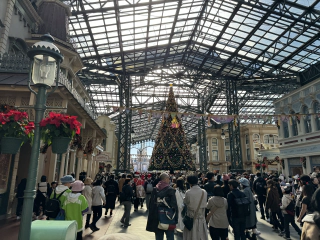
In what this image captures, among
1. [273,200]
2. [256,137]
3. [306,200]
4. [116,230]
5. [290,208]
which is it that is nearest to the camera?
[306,200]

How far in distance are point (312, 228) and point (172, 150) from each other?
15.1 metres

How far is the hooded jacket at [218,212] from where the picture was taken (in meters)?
5.06

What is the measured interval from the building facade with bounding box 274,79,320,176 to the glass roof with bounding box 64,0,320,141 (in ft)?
11.7

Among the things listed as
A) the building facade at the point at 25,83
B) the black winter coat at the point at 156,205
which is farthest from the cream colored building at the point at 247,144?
the black winter coat at the point at 156,205

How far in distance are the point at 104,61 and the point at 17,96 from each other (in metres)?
15.7

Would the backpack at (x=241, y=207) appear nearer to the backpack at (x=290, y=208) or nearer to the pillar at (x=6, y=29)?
the backpack at (x=290, y=208)

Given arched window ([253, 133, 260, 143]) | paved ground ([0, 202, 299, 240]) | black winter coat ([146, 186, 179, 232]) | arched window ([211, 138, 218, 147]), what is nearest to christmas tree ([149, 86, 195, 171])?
paved ground ([0, 202, 299, 240])

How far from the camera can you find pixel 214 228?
5152 mm

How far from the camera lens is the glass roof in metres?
16.6

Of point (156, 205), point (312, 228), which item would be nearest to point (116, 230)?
point (156, 205)

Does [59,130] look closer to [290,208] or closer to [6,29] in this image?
[290,208]

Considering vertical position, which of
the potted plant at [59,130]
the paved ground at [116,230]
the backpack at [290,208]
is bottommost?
the paved ground at [116,230]

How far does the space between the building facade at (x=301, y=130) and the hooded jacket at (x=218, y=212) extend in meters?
14.8

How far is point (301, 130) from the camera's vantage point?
20.4 meters
